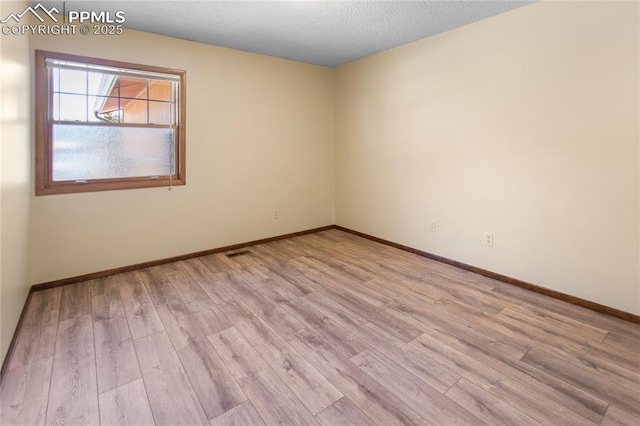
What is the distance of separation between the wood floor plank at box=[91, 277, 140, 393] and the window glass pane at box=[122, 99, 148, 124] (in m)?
1.69

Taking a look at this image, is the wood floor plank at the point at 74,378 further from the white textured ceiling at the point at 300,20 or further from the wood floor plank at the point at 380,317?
the white textured ceiling at the point at 300,20

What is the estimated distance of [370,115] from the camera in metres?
4.38

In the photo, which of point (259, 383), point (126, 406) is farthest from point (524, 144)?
point (126, 406)

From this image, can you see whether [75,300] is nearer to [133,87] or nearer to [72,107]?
[72,107]

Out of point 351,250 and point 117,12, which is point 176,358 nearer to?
point 351,250

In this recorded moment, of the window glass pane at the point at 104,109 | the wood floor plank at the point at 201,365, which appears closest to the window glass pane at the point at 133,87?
the window glass pane at the point at 104,109

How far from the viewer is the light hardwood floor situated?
1613 mm

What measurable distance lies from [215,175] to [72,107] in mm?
1471

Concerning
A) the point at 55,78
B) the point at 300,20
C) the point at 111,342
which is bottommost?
the point at 111,342

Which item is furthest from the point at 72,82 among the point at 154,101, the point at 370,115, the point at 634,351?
the point at 634,351

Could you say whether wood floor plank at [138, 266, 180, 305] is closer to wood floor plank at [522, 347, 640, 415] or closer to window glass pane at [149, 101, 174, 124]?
window glass pane at [149, 101, 174, 124]

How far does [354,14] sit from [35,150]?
9.91 feet

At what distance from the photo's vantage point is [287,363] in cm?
197

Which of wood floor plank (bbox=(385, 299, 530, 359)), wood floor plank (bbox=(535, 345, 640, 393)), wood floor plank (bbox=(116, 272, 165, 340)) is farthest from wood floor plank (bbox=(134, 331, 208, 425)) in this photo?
wood floor plank (bbox=(535, 345, 640, 393))
